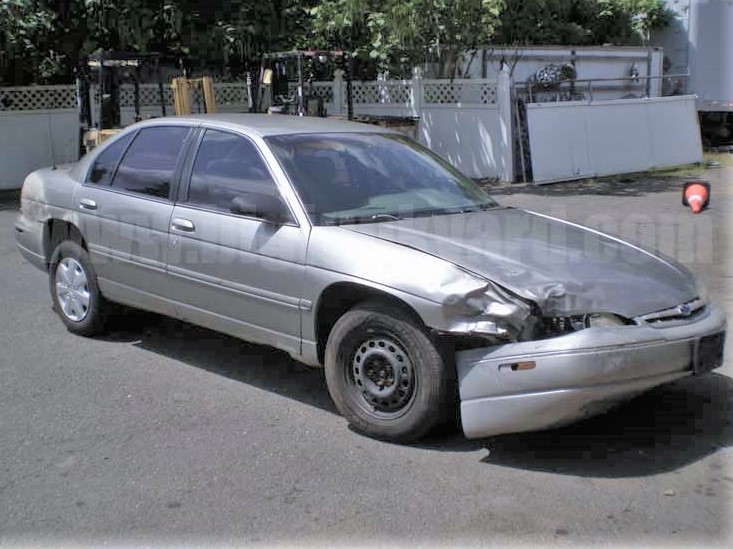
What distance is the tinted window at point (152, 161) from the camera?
5613mm

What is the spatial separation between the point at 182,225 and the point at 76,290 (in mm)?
1469

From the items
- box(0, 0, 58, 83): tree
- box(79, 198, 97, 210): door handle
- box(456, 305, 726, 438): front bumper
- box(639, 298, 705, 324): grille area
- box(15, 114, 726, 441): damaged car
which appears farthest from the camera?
box(0, 0, 58, 83): tree

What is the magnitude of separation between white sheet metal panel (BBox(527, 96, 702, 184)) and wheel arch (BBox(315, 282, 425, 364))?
10.9 m

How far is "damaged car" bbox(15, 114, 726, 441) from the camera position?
3979 mm

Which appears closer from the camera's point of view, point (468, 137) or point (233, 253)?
point (233, 253)

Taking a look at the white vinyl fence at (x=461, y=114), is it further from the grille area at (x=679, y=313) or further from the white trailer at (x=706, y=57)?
the grille area at (x=679, y=313)

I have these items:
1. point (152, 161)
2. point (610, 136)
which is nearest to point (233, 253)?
point (152, 161)

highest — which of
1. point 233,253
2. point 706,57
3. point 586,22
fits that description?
point 586,22

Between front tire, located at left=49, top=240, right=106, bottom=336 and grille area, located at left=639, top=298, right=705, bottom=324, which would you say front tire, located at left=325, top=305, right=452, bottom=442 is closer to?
grille area, located at left=639, top=298, right=705, bottom=324

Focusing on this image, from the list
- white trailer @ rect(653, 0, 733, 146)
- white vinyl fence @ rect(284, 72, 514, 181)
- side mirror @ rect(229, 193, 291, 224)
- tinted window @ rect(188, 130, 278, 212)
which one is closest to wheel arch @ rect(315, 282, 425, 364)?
side mirror @ rect(229, 193, 291, 224)

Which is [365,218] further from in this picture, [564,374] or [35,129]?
[35,129]

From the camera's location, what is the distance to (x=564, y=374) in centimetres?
385

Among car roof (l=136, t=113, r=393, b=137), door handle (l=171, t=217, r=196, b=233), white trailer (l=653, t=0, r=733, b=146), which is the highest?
white trailer (l=653, t=0, r=733, b=146)

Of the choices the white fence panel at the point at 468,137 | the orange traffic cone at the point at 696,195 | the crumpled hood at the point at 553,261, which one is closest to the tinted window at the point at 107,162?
the crumpled hood at the point at 553,261
